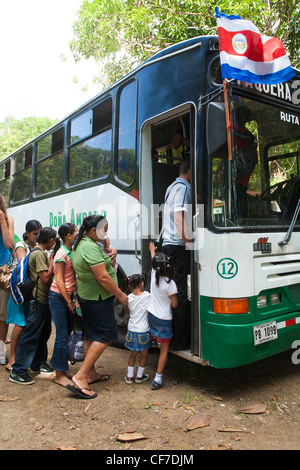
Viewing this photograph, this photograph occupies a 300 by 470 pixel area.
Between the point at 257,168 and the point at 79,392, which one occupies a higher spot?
the point at 257,168

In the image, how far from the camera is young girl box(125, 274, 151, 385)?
148 inches

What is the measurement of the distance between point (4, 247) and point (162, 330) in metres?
2.16

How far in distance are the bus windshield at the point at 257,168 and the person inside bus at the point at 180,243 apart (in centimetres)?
40

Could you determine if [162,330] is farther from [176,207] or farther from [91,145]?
[91,145]

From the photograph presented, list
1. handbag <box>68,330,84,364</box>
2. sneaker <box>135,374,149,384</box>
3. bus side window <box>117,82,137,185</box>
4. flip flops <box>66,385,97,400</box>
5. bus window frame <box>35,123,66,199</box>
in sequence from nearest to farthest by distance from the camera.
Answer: flip flops <box>66,385,97,400</box>, sneaker <box>135,374,149,384</box>, handbag <box>68,330,84,364</box>, bus side window <box>117,82,137,185</box>, bus window frame <box>35,123,66,199</box>

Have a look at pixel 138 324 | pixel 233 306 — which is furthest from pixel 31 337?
pixel 233 306

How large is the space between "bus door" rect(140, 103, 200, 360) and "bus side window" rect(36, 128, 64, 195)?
7.69 ft

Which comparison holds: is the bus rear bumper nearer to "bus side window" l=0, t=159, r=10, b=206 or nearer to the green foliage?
"bus side window" l=0, t=159, r=10, b=206

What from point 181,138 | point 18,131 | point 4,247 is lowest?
point 4,247

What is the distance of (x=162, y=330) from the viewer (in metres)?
3.65

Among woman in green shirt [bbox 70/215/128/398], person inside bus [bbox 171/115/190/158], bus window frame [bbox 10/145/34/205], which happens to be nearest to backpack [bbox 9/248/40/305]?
woman in green shirt [bbox 70/215/128/398]

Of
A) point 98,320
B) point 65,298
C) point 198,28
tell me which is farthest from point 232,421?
point 198,28

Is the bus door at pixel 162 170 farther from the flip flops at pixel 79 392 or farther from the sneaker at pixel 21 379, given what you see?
the sneaker at pixel 21 379

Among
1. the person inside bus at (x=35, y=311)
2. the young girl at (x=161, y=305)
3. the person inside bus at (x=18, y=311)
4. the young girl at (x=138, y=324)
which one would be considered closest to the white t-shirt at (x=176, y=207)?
the young girl at (x=161, y=305)
